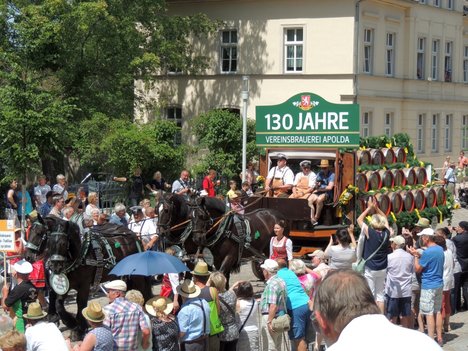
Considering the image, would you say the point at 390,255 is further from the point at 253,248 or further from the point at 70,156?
the point at 70,156

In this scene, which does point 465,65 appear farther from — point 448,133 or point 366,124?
point 366,124

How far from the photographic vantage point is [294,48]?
35312 mm

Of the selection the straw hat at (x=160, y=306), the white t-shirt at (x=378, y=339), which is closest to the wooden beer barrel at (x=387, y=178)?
the straw hat at (x=160, y=306)

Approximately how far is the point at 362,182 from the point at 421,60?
2328 centimetres

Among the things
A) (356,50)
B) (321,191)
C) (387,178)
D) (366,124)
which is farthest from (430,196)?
(366,124)

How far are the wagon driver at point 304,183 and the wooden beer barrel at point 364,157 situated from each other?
65.7 inches

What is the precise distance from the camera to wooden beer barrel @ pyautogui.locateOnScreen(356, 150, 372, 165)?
1917 centimetres

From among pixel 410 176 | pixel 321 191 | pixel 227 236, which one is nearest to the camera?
pixel 227 236

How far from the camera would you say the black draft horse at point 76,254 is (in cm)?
1223

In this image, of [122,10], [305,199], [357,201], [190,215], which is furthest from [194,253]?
[122,10]

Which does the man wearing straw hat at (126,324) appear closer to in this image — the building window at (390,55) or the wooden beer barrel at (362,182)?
the wooden beer barrel at (362,182)

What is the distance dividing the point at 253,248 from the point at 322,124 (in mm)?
3704

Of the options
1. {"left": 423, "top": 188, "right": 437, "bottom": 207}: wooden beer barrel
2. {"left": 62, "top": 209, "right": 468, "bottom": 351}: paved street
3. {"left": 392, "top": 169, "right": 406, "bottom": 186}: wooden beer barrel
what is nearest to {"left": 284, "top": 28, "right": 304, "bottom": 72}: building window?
{"left": 423, "top": 188, "right": 437, "bottom": 207}: wooden beer barrel

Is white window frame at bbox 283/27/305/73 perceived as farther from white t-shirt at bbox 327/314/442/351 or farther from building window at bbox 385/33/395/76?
white t-shirt at bbox 327/314/442/351
